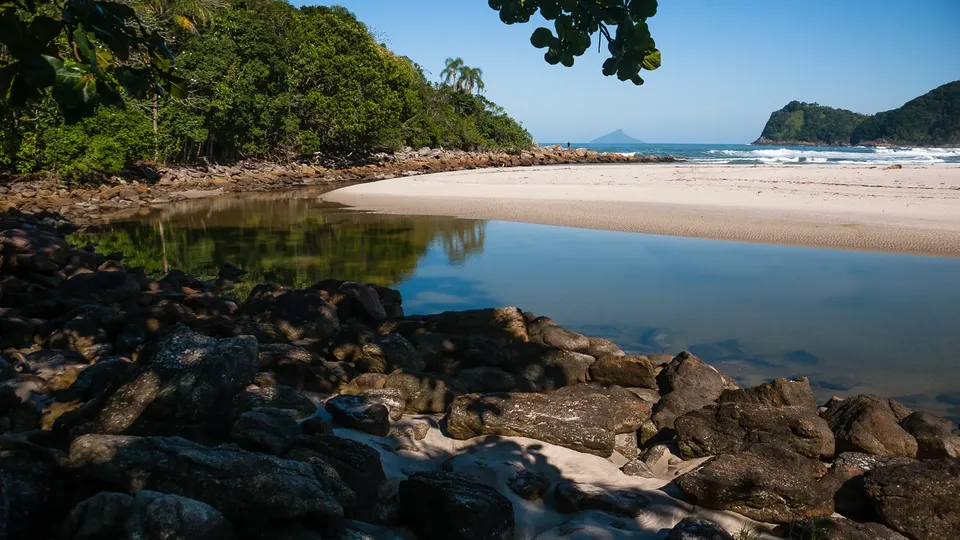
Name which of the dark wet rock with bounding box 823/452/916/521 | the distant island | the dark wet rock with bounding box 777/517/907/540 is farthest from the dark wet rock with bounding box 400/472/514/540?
the distant island

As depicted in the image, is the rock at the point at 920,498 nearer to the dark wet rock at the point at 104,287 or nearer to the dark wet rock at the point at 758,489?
the dark wet rock at the point at 758,489

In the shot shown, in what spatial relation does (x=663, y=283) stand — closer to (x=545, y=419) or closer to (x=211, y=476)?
(x=545, y=419)

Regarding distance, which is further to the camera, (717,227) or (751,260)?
(717,227)

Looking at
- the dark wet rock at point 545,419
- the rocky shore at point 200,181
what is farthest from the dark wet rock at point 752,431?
the rocky shore at point 200,181

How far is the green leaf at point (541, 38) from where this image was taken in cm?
260

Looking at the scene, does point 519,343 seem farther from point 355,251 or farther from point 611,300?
→ point 355,251

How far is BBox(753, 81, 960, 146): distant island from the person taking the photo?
11606 cm

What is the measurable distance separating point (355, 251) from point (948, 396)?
10.2 meters

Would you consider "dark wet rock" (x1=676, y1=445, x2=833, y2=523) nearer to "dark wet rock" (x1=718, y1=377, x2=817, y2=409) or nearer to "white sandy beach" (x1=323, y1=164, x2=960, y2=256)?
"dark wet rock" (x1=718, y1=377, x2=817, y2=409)

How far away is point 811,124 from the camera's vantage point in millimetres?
161000

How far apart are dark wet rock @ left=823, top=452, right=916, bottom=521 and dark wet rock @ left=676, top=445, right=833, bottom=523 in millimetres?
79

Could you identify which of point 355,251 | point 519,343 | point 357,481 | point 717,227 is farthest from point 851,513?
point 717,227

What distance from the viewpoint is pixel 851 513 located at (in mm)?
3758

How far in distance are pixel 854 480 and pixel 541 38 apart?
10.0ft
